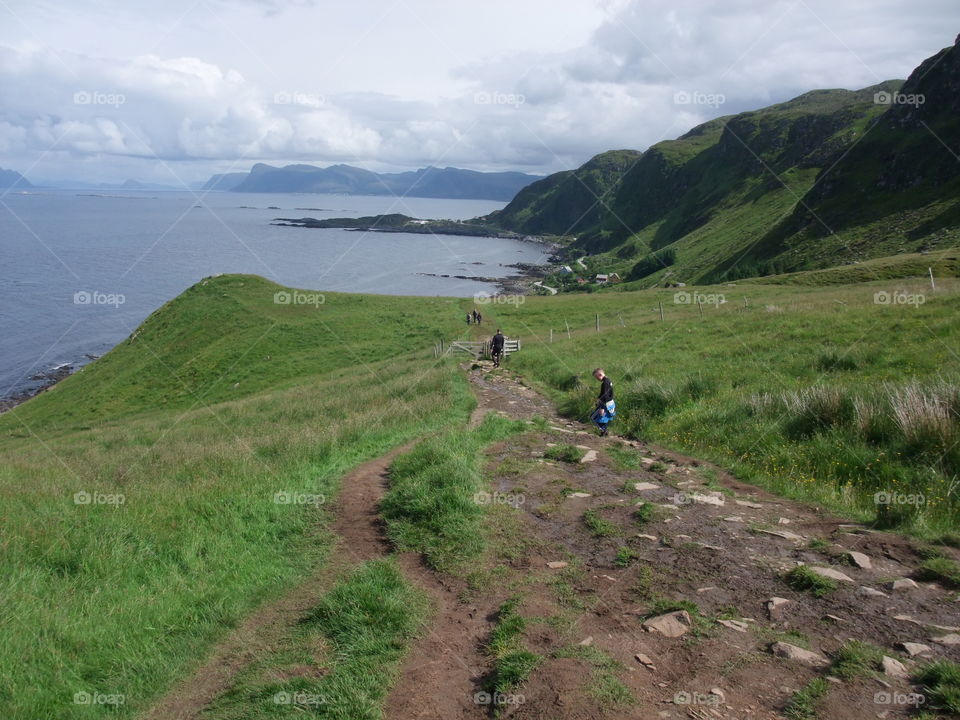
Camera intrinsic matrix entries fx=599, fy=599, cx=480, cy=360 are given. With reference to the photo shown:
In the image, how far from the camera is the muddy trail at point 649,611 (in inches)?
201

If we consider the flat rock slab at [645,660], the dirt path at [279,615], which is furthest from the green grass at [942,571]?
the dirt path at [279,615]

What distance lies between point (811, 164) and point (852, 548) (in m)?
187

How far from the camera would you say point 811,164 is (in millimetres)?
164125

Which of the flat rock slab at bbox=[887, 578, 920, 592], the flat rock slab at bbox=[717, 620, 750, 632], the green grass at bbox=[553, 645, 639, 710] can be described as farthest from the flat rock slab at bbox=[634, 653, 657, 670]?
the flat rock slab at bbox=[887, 578, 920, 592]

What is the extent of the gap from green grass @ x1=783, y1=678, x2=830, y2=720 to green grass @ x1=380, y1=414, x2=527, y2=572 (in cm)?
391

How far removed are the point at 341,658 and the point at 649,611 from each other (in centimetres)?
326

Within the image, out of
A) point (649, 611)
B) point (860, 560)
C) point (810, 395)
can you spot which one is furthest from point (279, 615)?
point (810, 395)

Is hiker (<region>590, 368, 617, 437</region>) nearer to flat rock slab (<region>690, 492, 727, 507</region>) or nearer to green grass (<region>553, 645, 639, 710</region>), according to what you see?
flat rock slab (<region>690, 492, 727, 507</region>)

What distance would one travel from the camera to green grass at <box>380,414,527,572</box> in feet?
26.8

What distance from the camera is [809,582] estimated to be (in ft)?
22.2

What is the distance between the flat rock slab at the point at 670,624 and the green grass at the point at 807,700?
119cm

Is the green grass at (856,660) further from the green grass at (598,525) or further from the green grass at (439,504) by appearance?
the green grass at (439,504)

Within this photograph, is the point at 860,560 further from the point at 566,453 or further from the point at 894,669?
the point at 566,453

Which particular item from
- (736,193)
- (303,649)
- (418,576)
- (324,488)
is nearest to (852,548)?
(418,576)
